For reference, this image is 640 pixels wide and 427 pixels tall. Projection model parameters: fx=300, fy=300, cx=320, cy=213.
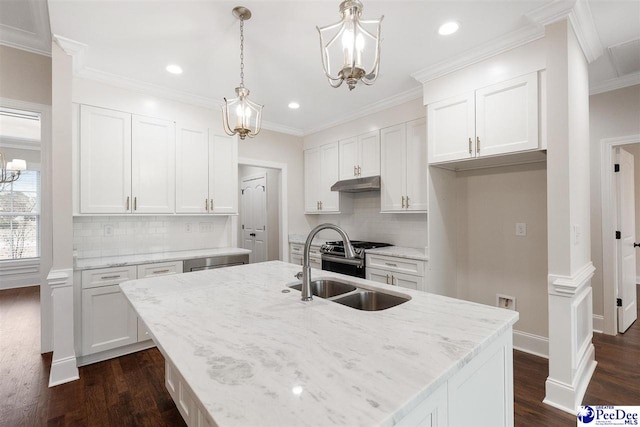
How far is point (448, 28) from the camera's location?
2.22 meters

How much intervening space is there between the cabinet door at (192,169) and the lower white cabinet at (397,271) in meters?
2.07

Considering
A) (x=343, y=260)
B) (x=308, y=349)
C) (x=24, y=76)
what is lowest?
(x=343, y=260)

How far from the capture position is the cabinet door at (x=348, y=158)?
402 cm

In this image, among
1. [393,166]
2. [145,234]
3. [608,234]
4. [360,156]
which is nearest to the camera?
[608,234]

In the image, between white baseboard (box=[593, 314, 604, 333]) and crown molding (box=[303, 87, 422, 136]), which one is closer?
white baseboard (box=[593, 314, 604, 333])

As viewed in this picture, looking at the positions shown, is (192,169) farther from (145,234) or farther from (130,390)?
(130,390)

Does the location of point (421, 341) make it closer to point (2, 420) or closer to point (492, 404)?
point (492, 404)

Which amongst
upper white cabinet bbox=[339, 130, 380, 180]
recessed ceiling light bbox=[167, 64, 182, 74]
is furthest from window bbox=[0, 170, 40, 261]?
upper white cabinet bbox=[339, 130, 380, 180]

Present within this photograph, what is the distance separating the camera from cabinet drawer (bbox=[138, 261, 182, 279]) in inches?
113

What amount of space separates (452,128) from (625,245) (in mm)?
2529

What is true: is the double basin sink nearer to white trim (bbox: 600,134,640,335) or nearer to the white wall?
white trim (bbox: 600,134,640,335)

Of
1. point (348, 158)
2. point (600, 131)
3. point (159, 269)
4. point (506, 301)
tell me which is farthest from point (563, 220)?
point (159, 269)

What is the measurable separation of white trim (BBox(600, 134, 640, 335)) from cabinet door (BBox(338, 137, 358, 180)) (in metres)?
2.62

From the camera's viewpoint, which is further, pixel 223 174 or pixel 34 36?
pixel 223 174
